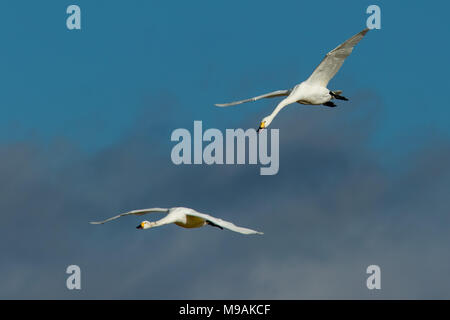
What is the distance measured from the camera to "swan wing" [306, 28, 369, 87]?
2258 inches

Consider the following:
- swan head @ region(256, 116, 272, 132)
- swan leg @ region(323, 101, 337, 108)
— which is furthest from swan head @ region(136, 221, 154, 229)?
swan leg @ region(323, 101, 337, 108)

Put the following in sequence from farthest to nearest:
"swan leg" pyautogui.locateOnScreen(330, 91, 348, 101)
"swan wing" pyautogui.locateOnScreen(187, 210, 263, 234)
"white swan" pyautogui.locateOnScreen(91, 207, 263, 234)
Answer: "swan leg" pyautogui.locateOnScreen(330, 91, 348, 101) → "white swan" pyautogui.locateOnScreen(91, 207, 263, 234) → "swan wing" pyautogui.locateOnScreen(187, 210, 263, 234)

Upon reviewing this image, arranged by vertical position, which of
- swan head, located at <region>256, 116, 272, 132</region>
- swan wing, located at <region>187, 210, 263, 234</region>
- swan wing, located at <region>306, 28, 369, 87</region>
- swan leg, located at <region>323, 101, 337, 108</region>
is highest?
swan wing, located at <region>306, 28, 369, 87</region>

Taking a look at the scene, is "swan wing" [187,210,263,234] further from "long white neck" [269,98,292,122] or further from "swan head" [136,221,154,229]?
"long white neck" [269,98,292,122]

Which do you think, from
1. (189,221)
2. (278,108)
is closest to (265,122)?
(278,108)

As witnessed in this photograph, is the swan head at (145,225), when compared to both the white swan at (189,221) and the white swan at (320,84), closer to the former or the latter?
the white swan at (189,221)

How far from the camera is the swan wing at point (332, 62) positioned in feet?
188

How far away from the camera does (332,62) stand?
193ft

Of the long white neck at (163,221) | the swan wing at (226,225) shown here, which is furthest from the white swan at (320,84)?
the long white neck at (163,221)

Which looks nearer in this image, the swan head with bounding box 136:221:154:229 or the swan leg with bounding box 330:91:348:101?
the swan head with bounding box 136:221:154:229

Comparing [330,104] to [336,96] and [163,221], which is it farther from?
[163,221]
